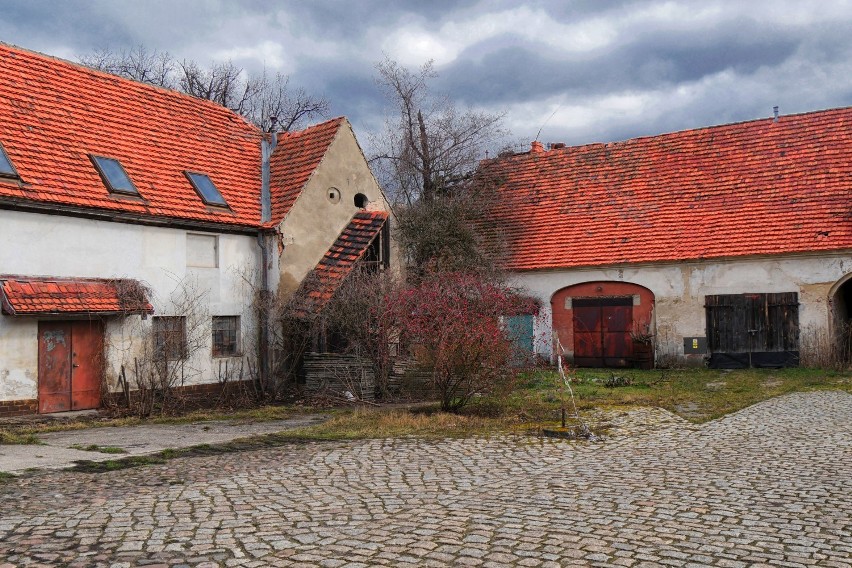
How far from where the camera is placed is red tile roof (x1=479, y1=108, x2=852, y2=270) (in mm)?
22469

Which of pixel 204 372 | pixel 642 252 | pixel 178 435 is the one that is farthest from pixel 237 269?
pixel 642 252

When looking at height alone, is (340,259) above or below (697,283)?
above

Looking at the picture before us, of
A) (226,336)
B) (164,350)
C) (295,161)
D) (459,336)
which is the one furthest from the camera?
(295,161)

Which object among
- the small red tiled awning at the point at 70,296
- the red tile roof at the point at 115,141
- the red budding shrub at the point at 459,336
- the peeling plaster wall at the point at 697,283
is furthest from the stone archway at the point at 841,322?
the small red tiled awning at the point at 70,296

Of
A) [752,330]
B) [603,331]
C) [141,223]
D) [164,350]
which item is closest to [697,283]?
[752,330]

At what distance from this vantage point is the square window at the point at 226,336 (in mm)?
18328

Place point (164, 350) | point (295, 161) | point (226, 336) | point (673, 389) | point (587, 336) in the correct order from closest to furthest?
point (164, 350)
point (673, 389)
point (226, 336)
point (295, 161)
point (587, 336)

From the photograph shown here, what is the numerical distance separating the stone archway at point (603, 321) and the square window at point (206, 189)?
35.3 feet

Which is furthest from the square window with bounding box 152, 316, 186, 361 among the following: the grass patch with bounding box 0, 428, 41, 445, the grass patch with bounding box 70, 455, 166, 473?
the grass patch with bounding box 70, 455, 166, 473

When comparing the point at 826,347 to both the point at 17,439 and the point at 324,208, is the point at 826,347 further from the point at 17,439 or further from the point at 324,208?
the point at 17,439

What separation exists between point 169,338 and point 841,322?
1724 centimetres

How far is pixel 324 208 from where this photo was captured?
20.5 meters

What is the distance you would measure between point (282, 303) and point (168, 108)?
5906mm

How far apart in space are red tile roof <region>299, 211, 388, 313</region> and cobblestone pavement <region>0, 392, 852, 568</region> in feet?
26.8
